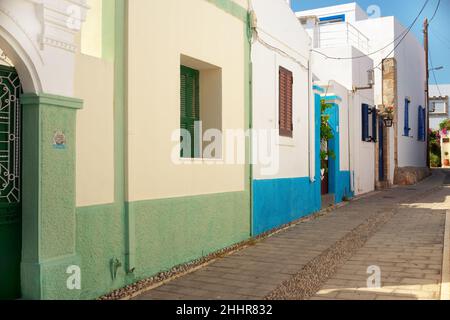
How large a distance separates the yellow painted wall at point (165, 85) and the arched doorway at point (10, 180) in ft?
4.05

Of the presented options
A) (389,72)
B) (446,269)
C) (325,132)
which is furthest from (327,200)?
(389,72)

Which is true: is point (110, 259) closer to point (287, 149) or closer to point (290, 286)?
→ point (290, 286)

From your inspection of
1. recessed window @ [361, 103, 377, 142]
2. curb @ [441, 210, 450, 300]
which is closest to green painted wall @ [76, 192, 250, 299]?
curb @ [441, 210, 450, 300]

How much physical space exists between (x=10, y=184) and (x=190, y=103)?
333cm

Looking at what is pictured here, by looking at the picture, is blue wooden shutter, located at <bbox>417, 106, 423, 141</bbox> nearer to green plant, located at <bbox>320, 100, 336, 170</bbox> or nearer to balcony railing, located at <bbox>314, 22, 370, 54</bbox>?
balcony railing, located at <bbox>314, 22, 370, 54</bbox>

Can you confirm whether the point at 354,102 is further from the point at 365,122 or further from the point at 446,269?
the point at 446,269

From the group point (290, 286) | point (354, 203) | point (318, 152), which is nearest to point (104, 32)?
point (290, 286)

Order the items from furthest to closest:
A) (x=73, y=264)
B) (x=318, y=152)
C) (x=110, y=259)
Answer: (x=318, y=152), (x=110, y=259), (x=73, y=264)

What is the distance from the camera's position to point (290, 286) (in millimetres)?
5230

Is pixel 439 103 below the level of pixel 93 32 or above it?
above

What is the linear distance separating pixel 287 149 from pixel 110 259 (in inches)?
217

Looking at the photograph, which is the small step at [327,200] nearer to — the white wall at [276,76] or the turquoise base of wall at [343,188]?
the turquoise base of wall at [343,188]

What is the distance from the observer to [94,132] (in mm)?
4707

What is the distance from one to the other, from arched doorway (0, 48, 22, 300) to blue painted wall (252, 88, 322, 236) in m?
4.62
